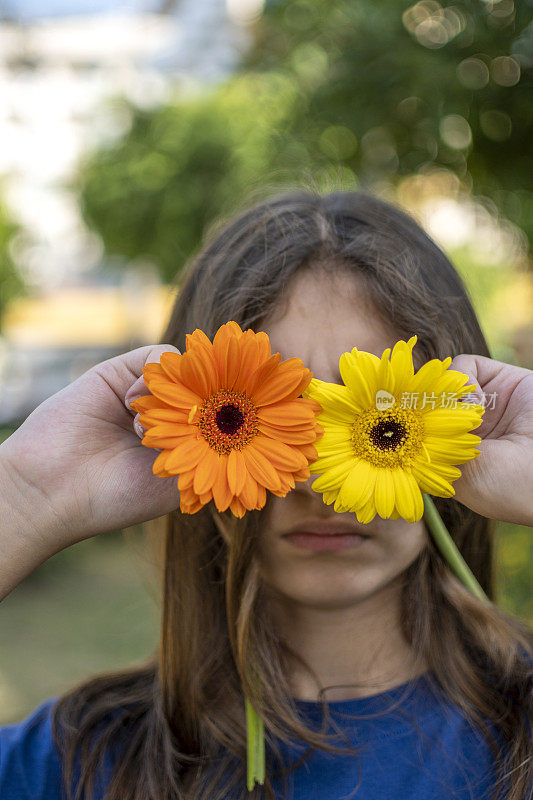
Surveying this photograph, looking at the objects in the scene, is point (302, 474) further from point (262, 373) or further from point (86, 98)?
point (86, 98)

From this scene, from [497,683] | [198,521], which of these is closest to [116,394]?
[198,521]

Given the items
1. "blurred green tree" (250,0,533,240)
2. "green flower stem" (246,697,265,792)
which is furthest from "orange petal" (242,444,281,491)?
"blurred green tree" (250,0,533,240)

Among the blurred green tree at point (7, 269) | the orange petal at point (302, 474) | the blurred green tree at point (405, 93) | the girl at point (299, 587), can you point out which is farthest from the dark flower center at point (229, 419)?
the blurred green tree at point (7, 269)

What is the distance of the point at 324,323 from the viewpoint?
1310 mm

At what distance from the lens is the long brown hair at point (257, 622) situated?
1.42 meters

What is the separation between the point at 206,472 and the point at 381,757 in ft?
2.55

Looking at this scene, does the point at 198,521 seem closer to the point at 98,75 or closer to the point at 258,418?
the point at 258,418

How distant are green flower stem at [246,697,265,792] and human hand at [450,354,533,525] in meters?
0.55

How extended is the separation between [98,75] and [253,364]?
66.6ft

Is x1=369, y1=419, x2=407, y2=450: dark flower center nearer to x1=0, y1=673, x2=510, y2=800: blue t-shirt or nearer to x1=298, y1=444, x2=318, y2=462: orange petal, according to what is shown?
x1=298, y1=444, x2=318, y2=462: orange petal

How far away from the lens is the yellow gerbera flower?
3.28ft

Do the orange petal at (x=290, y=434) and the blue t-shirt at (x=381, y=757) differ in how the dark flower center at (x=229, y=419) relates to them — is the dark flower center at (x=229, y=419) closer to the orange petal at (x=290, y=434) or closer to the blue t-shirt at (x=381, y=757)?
the orange petal at (x=290, y=434)

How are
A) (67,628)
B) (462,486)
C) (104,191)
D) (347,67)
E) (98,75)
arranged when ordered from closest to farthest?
(462,486)
(347,67)
(67,628)
(104,191)
(98,75)

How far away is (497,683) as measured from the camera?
1.53 meters
